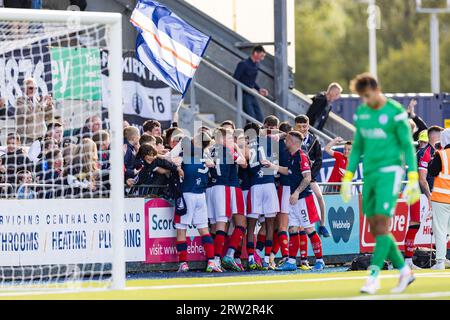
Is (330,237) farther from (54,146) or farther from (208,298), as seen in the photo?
(208,298)

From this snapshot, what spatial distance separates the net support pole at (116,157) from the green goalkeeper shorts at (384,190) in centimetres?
300

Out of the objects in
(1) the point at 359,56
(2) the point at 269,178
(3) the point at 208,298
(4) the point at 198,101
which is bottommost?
(3) the point at 208,298

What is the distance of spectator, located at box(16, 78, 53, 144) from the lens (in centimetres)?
1852

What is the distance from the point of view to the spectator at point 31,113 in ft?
60.7

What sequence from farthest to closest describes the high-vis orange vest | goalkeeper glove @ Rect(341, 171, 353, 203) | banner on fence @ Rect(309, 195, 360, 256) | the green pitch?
banner on fence @ Rect(309, 195, 360, 256)
the high-vis orange vest
the green pitch
goalkeeper glove @ Rect(341, 171, 353, 203)

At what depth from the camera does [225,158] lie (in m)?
18.9

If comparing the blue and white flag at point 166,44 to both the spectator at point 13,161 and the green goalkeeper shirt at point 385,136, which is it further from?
the green goalkeeper shirt at point 385,136

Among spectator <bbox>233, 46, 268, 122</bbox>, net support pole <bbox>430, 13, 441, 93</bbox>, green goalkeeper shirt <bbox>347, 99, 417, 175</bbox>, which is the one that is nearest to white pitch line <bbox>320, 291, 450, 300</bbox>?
green goalkeeper shirt <bbox>347, 99, 417, 175</bbox>

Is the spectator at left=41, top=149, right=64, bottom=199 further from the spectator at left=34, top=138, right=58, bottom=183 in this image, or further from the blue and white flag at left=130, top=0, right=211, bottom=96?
the blue and white flag at left=130, top=0, right=211, bottom=96

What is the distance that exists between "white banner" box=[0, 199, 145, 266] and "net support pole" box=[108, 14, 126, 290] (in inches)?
132

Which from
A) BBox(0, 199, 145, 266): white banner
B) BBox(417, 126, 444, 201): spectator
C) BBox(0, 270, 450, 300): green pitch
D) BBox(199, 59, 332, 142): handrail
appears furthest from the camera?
BBox(199, 59, 332, 142): handrail

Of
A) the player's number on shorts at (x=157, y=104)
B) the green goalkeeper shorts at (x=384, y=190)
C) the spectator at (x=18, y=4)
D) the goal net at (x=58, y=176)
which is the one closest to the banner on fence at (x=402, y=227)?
the player's number on shorts at (x=157, y=104)
